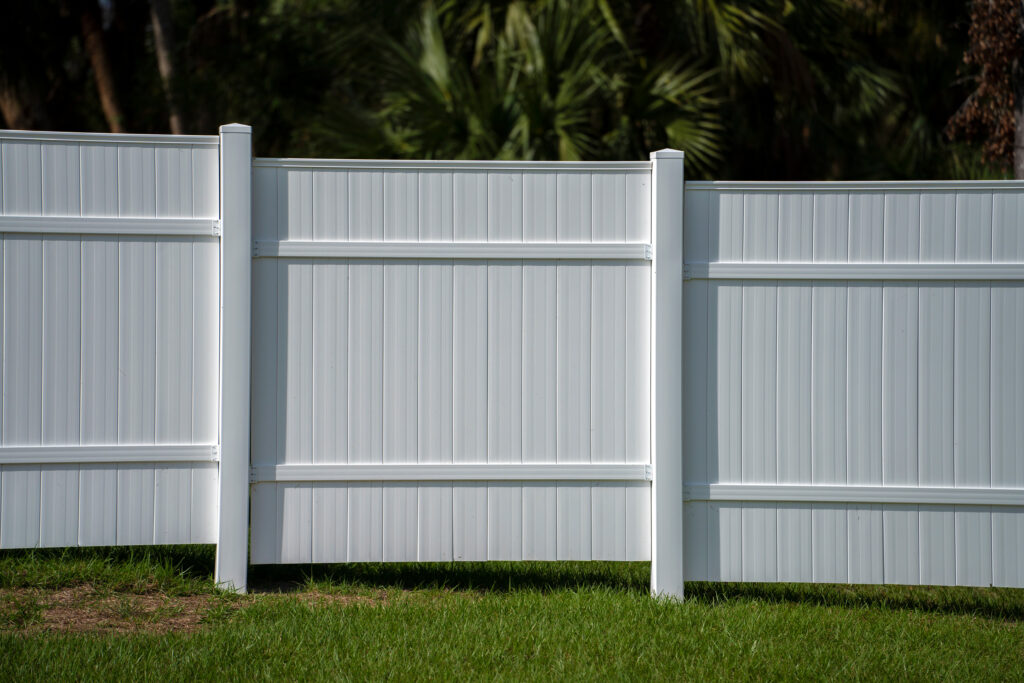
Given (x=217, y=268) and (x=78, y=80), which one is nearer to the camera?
(x=217, y=268)

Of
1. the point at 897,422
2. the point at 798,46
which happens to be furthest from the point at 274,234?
the point at 798,46

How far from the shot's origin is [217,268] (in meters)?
4.20

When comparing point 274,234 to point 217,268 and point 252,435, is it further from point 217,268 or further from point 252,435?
point 252,435

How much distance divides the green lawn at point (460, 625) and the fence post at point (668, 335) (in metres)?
0.52

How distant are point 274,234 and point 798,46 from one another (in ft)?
22.3

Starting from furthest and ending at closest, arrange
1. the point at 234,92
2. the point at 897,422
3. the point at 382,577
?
the point at 234,92
the point at 382,577
the point at 897,422

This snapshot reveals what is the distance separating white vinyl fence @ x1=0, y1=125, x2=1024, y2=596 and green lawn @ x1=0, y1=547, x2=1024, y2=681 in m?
0.22

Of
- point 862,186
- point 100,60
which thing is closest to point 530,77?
point 862,186

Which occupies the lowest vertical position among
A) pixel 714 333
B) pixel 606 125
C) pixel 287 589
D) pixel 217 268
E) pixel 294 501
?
pixel 287 589

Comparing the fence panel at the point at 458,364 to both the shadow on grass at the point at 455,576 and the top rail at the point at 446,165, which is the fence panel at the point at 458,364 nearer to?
the top rail at the point at 446,165

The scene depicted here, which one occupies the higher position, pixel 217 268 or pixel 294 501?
pixel 217 268

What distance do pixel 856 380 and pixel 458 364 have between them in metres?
1.71

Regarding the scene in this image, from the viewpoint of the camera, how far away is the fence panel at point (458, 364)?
4.23 metres

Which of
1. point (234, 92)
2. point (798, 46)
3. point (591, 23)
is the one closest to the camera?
point (591, 23)
